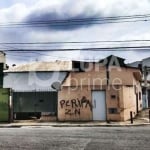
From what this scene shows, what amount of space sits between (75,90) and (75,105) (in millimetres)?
1086

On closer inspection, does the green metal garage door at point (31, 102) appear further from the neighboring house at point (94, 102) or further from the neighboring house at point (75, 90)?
the neighboring house at point (94, 102)

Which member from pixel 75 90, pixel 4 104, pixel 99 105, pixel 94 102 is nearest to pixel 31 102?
pixel 4 104

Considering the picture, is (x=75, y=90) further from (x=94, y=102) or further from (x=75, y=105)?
(x=94, y=102)

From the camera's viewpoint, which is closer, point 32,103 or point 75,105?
point 75,105

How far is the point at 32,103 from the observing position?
34.2 m

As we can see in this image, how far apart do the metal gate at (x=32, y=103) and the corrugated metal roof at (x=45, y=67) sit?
6910mm

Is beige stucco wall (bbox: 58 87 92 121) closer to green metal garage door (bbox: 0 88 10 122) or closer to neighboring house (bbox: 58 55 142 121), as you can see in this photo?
neighboring house (bbox: 58 55 142 121)

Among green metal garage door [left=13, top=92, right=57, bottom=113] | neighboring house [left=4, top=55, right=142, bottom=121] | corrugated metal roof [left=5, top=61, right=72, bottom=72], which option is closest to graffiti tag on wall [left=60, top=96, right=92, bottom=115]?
neighboring house [left=4, top=55, right=142, bottom=121]

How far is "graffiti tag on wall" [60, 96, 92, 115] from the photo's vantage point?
2988cm

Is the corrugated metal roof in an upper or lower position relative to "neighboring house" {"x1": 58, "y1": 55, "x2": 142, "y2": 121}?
upper

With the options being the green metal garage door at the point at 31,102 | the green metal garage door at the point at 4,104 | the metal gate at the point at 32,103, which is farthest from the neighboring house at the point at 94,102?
the green metal garage door at the point at 4,104

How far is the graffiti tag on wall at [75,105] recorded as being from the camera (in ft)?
98.0

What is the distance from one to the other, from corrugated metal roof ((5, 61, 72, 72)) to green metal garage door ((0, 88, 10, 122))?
422 inches

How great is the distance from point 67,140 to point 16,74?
24.4 meters
